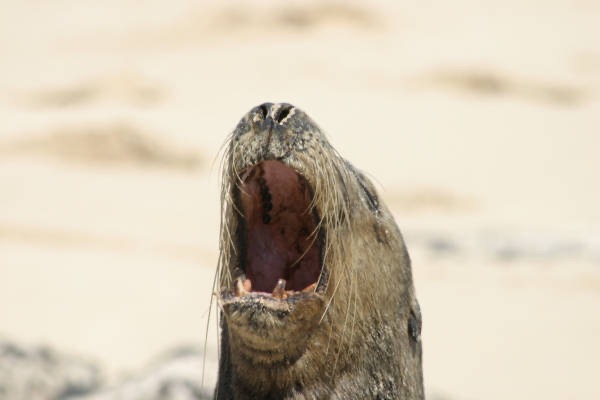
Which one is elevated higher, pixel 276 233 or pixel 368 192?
pixel 368 192

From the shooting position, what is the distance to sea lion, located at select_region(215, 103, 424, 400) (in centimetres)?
309

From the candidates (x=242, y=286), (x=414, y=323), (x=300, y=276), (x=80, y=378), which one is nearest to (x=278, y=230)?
(x=300, y=276)

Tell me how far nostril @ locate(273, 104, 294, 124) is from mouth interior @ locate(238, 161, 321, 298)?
4.9 inches

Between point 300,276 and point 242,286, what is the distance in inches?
11.6

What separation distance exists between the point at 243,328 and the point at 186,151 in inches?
558

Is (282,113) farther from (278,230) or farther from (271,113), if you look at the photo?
(278,230)

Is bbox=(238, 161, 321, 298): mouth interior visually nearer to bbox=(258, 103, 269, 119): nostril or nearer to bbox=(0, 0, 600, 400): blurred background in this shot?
bbox=(258, 103, 269, 119): nostril

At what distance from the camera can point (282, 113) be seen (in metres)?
3.20

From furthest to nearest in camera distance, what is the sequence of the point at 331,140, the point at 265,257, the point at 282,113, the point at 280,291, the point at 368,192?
the point at 331,140
the point at 368,192
the point at 265,257
the point at 282,113
the point at 280,291

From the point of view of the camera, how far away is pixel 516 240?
12.1m

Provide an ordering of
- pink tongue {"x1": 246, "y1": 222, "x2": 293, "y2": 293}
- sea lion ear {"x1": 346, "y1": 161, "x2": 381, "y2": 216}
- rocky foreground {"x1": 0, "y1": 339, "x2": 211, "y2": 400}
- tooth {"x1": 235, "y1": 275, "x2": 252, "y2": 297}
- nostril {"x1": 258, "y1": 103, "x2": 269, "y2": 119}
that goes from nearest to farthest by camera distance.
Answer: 1. tooth {"x1": 235, "y1": 275, "x2": 252, "y2": 297}
2. nostril {"x1": 258, "y1": 103, "x2": 269, "y2": 119}
3. pink tongue {"x1": 246, "y1": 222, "x2": 293, "y2": 293}
4. sea lion ear {"x1": 346, "y1": 161, "x2": 381, "y2": 216}
5. rocky foreground {"x1": 0, "y1": 339, "x2": 211, "y2": 400}

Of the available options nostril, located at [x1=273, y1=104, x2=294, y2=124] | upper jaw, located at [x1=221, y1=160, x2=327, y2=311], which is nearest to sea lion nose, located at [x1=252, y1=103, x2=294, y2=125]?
nostril, located at [x1=273, y1=104, x2=294, y2=124]

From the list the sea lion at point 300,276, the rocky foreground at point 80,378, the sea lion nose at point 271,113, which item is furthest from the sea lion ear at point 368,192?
the rocky foreground at point 80,378

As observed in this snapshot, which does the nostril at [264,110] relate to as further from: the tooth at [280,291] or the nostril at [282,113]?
the tooth at [280,291]
